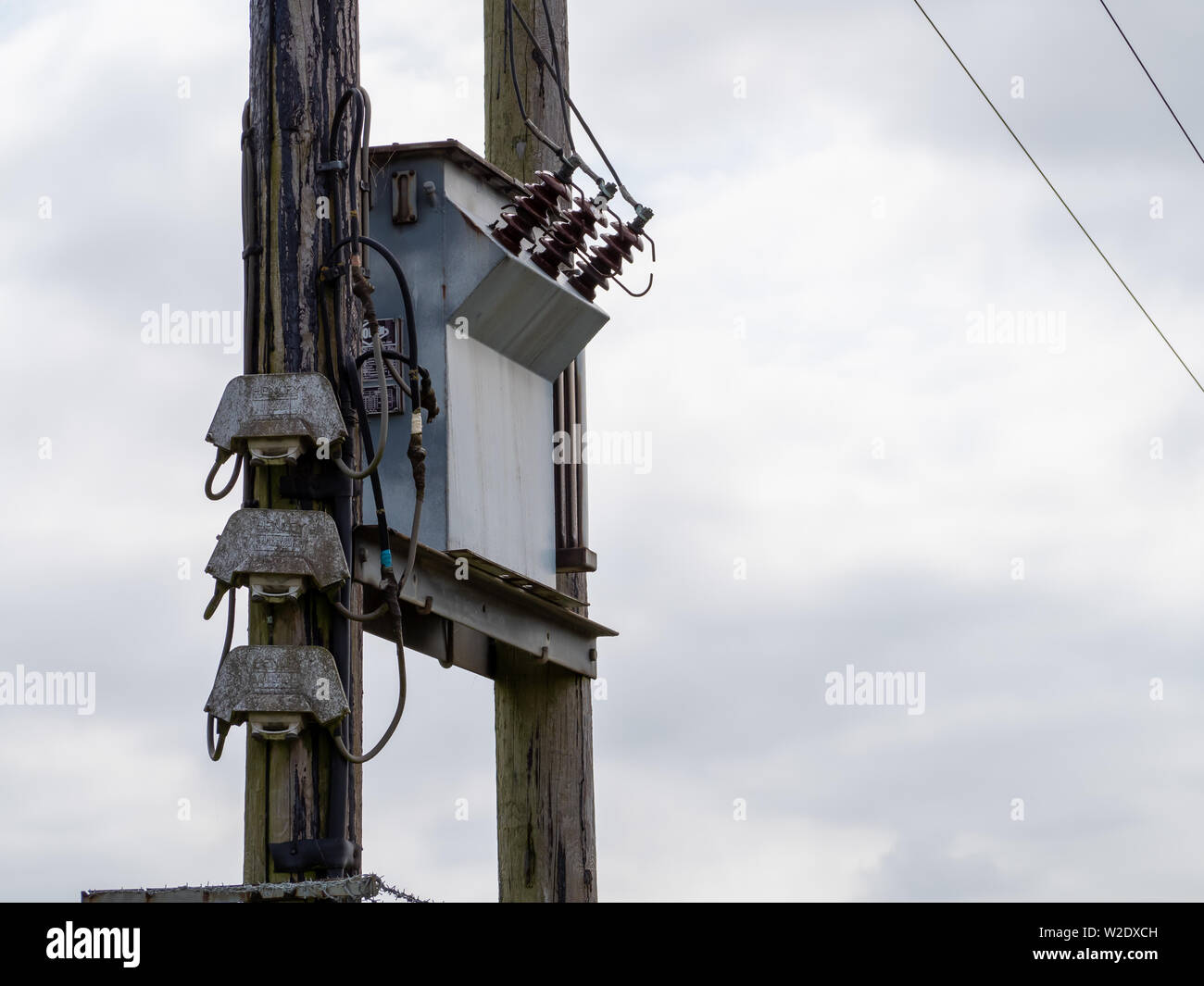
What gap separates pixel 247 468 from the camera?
5289mm

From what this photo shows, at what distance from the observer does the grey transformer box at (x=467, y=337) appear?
7191mm

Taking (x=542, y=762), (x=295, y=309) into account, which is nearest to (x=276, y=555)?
(x=295, y=309)

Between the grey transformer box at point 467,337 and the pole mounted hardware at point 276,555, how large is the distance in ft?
5.85

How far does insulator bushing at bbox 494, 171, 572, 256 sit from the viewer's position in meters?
7.56

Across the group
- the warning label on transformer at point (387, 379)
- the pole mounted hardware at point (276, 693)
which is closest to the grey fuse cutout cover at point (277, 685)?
the pole mounted hardware at point (276, 693)

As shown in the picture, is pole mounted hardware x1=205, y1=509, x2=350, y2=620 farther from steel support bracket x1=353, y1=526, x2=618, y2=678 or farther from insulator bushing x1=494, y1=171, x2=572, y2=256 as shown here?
insulator bushing x1=494, y1=171, x2=572, y2=256

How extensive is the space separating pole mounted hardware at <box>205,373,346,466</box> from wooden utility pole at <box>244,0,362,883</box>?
90 millimetres

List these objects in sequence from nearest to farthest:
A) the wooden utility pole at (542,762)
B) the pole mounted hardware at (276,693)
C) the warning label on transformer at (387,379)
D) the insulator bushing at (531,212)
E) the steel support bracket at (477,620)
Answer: the pole mounted hardware at (276,693) → the warning label on transformer at (387,379) → the steel support bracket at (477,620) → the insulator bushing at (531,212) → the wooden utility pole at (542,762)

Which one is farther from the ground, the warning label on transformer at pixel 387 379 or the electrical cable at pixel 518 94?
the electrical cable at pixel 518 94

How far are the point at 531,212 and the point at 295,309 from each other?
8.12 feet

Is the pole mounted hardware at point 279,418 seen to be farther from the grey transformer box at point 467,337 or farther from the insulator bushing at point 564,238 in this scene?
the insulator bushing at point 564,238

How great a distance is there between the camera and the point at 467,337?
745cm
